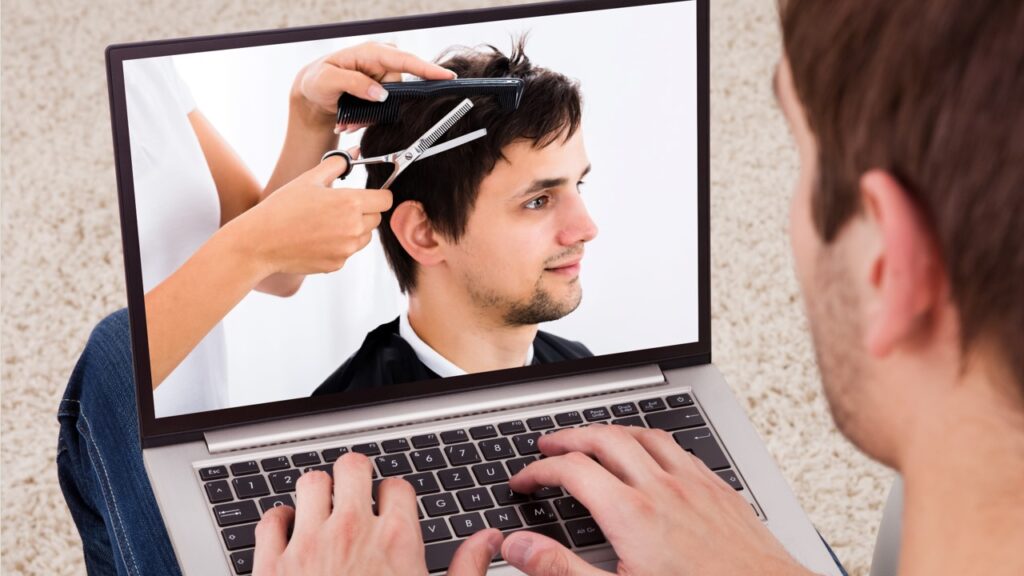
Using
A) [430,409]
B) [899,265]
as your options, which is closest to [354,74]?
[430,409]

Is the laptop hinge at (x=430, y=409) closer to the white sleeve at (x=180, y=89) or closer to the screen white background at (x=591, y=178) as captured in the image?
the screen white background at (x=591, y=178)

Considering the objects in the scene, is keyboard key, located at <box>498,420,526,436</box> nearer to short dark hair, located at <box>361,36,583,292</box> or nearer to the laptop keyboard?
the laptop keyboard

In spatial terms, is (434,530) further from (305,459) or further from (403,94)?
(403,94)

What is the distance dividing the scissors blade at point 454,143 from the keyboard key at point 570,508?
26cm

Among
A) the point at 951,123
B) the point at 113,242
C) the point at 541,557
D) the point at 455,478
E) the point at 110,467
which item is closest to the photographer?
the point at 951,123

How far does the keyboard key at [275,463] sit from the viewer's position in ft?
2.80

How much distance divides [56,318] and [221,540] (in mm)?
1064

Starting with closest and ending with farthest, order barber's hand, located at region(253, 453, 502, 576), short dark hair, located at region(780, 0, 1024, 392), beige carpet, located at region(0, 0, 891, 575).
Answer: short dark hair, located at region(780, 0, 1024, 392), barber's hand, located at region(253, 453, 502, 576), beige carpet, located at region(0, 0, 891, 575)

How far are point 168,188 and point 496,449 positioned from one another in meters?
0.29

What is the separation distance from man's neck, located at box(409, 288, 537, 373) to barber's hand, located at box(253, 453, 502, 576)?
0.14 m

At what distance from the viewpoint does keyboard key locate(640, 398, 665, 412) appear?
36.4 inches

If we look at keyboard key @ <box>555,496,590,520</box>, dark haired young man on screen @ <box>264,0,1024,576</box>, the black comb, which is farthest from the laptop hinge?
dark haired young man on screen @ <box>264,0,1024,576</box>

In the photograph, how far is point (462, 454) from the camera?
0.87 meters

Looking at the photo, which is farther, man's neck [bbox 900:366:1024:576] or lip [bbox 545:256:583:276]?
lip [bbox 545:256:583:276]
